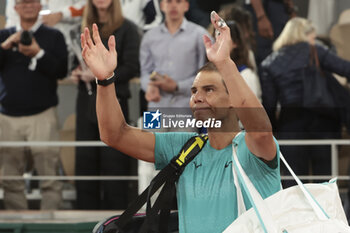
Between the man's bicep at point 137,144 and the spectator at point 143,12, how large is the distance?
1057mm

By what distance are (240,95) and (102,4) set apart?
129cm

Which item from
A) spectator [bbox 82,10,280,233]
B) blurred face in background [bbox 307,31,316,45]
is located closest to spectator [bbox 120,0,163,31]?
blurred face in background [bbox 307,31,316,45]

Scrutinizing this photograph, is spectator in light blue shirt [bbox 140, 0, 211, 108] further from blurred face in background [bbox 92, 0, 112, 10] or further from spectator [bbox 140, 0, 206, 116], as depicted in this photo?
blurred face in background [bbox 92, 0, 112, 10]

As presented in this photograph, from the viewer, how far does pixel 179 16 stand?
3086 mm

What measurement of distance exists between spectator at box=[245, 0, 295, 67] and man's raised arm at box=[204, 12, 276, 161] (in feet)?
4.39

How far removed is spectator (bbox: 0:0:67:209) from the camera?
133 inches

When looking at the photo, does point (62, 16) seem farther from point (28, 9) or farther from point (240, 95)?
point (240, 95)

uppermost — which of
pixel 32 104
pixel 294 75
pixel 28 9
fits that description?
pixel 28 9

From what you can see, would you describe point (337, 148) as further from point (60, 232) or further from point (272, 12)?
point (60, 232)

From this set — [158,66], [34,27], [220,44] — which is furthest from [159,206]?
[34,27]

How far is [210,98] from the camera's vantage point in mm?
1937

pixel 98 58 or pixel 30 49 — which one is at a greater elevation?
pixel 98 58

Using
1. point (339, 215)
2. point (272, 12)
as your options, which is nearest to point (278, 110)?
point (272, 12)
